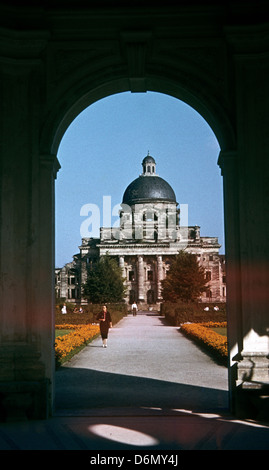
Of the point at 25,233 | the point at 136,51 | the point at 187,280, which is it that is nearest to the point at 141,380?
the point at 25,233

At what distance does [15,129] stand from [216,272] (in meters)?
77.7

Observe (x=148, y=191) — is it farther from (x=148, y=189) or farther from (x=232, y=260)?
(x=232, y=260)

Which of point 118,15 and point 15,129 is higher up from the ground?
point 118,15

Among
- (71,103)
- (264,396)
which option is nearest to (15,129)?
(71,103)

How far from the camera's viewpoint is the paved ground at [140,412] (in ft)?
18.1

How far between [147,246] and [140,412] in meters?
73.6

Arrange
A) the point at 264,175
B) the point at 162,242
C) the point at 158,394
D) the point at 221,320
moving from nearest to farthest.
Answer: the point at 264,175, the point at 158,394, the point at 221,320, the point at 162,242

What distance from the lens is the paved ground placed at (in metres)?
5.53

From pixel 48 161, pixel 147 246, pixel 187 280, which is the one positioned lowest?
pixel 187 280

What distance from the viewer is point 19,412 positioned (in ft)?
21.2

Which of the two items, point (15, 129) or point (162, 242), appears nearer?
point (15, 129)

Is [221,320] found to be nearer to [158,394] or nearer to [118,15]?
[158,394]

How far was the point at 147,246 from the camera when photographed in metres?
80.6
